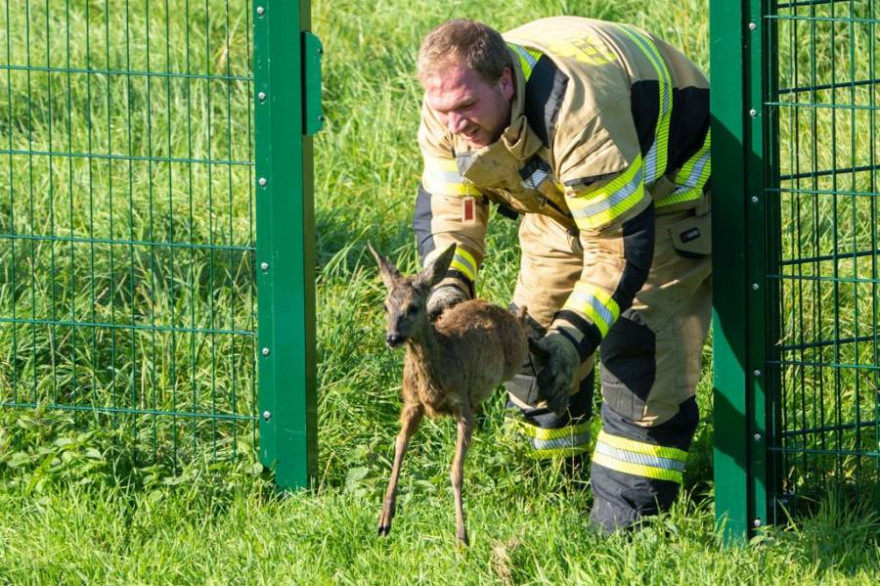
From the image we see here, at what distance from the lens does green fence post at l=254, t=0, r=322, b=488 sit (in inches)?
213

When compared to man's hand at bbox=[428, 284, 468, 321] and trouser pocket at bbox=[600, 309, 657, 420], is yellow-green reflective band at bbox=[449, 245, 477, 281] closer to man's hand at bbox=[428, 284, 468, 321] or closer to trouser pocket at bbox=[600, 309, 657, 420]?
man's hand at bbox=[428, 284, 468, 321]

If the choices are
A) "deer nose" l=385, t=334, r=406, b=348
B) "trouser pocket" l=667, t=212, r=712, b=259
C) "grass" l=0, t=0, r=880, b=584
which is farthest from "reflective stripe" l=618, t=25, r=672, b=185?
"deer nose" l=385, t=334, r=406, b=348

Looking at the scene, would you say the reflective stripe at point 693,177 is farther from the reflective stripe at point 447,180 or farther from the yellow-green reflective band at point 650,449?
the yellow-green reflective band at point 650,449

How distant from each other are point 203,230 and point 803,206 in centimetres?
287

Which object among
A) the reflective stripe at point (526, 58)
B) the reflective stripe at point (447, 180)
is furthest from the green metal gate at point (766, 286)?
the reflective stripe at point (447, 180)

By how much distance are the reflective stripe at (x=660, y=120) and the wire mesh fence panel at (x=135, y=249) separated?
4.92 ft

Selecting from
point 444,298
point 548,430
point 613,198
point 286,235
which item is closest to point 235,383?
point 286,235

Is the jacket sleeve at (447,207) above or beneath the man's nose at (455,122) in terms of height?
beneath

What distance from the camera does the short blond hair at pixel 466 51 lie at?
458 cm

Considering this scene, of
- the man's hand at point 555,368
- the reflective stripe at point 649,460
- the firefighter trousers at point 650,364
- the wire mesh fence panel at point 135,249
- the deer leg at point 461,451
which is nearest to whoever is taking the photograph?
the deer leg at point 461,451

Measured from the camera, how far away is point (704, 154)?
5.25 metres

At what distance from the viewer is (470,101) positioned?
15.1ft

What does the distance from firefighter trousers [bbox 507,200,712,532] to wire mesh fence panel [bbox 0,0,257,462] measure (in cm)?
124

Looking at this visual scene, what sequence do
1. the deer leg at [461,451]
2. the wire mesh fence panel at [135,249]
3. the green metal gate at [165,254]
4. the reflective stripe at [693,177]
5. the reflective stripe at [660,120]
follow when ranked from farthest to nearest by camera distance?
the wire mesh fence panel at [135,249] → the green metal gate at [165,254] → the reflective stripe at [693,177] → the reflective stripe at [660,120] → the deer leg at [461,451]
